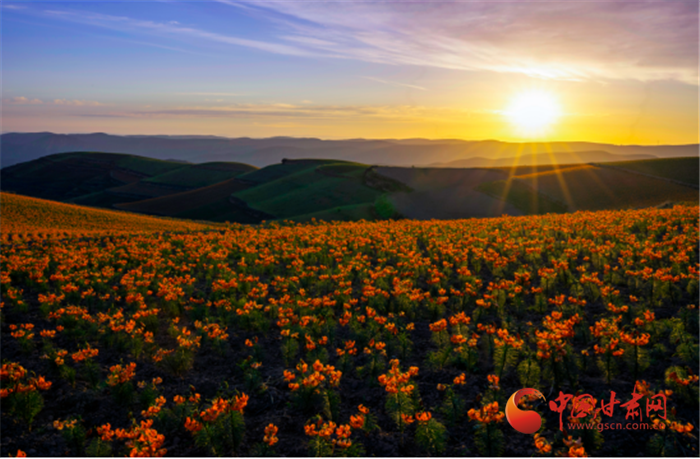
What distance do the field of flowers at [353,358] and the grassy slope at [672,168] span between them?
68.0 m

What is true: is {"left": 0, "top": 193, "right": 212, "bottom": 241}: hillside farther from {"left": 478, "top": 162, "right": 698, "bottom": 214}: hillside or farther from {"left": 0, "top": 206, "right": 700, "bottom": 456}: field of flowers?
{"left": 478, "top": 162, "right": 698, "bottom": 214}: hillside

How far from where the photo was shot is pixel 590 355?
7.67m

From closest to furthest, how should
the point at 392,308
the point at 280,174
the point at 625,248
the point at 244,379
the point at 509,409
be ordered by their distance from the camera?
the point at 509,409, the point at 244,379, the point at 392,308, the point at 625,248, the point at 280,174

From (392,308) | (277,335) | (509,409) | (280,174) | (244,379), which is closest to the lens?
(509,409)

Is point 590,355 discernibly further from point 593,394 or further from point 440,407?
point 440,407

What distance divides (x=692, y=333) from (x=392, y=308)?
6338 millimetres

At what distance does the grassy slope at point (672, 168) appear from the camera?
2539 inches

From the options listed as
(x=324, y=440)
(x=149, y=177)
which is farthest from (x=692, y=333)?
(x=149, y=177)

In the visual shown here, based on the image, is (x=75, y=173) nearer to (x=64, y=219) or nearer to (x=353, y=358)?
(x=64, y=219)

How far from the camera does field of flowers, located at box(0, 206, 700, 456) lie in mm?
5699

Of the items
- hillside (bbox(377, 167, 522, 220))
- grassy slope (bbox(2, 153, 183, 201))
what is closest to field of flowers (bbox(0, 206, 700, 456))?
hillside (bbox(377, 167, 522, 220))

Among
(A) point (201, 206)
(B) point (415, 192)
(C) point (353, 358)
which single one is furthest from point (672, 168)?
(A) point (201, 206)

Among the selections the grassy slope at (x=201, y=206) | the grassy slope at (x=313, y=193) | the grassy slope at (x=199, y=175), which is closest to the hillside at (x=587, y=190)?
the grassy slope at (x=313, y=193)

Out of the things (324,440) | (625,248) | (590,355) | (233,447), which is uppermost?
(625,248)
